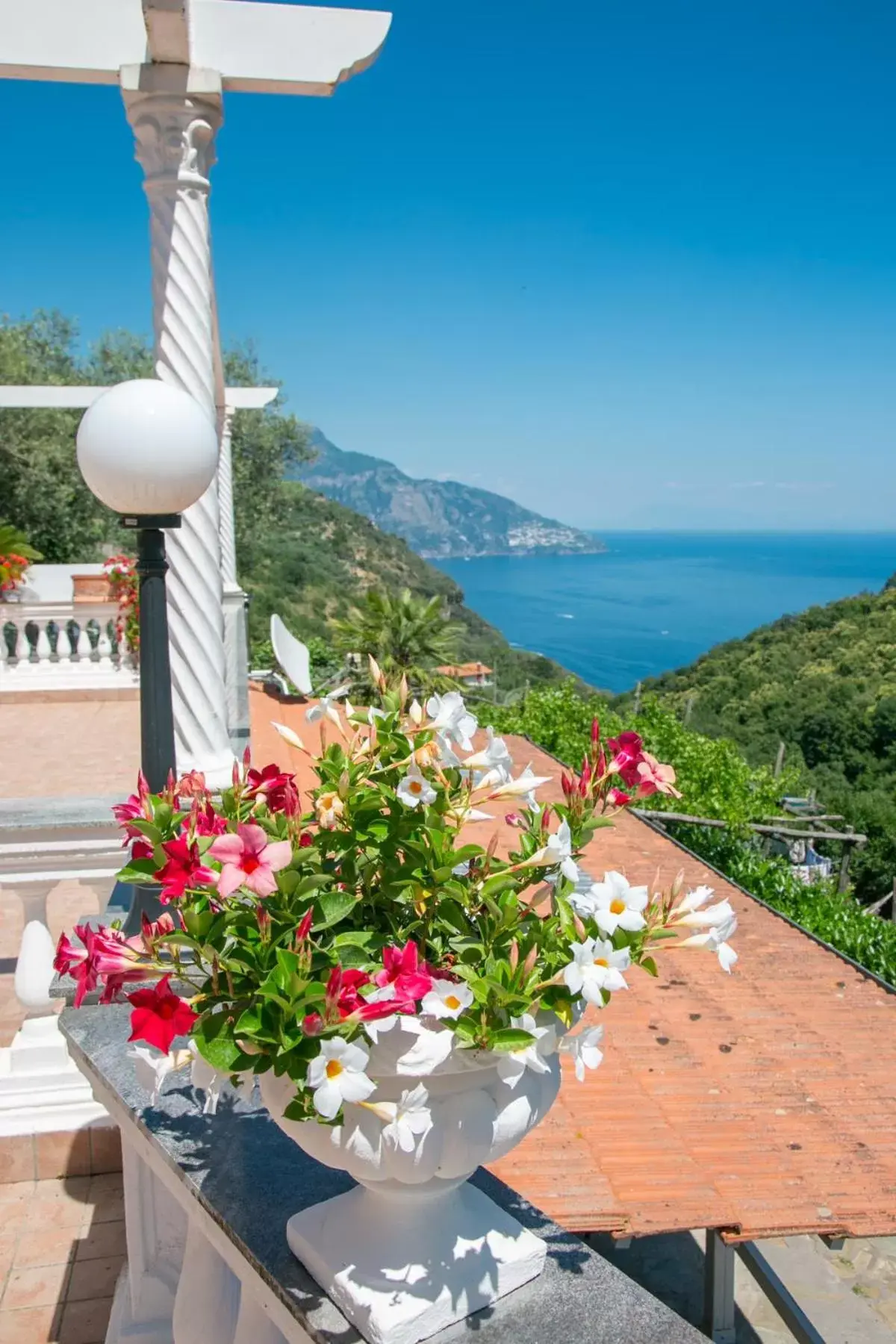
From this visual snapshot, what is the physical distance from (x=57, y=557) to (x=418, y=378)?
3930 inches

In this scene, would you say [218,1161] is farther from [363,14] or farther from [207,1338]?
[363,14]

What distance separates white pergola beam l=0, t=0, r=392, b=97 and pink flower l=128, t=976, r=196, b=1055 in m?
3.33

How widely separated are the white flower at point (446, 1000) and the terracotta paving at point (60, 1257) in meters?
1.97

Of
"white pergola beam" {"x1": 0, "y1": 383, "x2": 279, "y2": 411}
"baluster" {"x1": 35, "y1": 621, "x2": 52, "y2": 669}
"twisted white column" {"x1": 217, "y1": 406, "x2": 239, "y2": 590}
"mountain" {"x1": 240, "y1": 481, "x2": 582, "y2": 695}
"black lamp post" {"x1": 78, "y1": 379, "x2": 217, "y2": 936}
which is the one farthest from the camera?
"mountain" {"x1": 240, "y1": 481, "x2": 582, "y2": 695}

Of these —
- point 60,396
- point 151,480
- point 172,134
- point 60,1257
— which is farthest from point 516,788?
point 60,396

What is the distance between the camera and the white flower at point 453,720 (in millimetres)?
1201

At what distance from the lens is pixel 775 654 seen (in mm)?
41156

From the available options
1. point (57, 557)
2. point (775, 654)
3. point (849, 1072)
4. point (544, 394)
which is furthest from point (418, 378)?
point (849, 1072)

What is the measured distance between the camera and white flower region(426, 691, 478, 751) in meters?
1.20

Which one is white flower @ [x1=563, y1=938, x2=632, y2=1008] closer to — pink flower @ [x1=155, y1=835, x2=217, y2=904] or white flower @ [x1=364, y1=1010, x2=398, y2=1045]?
white flower @ [x1=364, y1=1010, x2=398, y2=1045]

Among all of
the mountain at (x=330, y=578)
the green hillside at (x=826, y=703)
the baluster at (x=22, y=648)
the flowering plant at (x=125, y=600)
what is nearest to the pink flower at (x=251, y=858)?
the flowering plant at (x=125, y=600)

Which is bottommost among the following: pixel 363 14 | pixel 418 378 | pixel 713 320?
pixel 363 14

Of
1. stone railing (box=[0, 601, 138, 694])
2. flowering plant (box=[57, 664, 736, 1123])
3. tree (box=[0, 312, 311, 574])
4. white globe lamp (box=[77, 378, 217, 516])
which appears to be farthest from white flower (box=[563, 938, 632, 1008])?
tree (box=[0, 312, 311, 574])

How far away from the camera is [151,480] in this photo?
2244 millimetres
